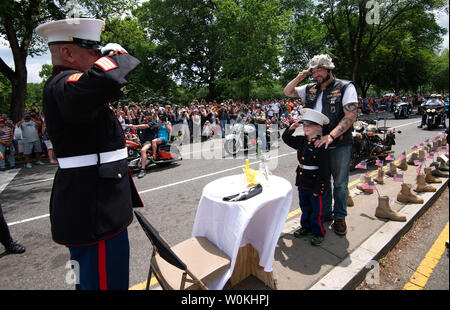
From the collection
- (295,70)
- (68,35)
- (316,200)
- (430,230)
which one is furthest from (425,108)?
(295,70)

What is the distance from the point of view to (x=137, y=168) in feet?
25.2

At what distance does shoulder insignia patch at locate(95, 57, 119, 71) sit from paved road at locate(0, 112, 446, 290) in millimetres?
2355

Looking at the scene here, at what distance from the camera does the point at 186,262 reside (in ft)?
7.07

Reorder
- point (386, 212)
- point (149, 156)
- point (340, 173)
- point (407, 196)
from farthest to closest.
Answer: 1. point (149, 156)
2. point (407, 196)
3. point (386, 212)
4. point (340, 173)

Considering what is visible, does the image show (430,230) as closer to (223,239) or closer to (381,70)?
(223,239)

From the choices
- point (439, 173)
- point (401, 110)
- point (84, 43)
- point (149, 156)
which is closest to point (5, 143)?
point (149, 156)

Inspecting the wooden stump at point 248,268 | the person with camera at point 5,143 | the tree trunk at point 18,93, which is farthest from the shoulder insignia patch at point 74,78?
the tree trunk at point 18,93

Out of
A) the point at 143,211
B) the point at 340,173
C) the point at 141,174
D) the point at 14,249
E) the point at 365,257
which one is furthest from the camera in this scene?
the point at 141,174

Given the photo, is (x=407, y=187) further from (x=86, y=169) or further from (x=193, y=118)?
(x=193, y=118)

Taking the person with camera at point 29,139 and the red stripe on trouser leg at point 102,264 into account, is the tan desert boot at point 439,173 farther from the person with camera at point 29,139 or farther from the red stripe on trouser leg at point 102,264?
the person with camera at point 29,139

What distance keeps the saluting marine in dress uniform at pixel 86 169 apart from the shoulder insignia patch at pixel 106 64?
0.16 ft

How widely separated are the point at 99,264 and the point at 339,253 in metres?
2.47

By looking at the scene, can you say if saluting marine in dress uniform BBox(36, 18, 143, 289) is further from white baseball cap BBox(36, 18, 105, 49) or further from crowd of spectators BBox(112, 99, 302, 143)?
crowd of spectators BBox(112, 99, 302, 143)
